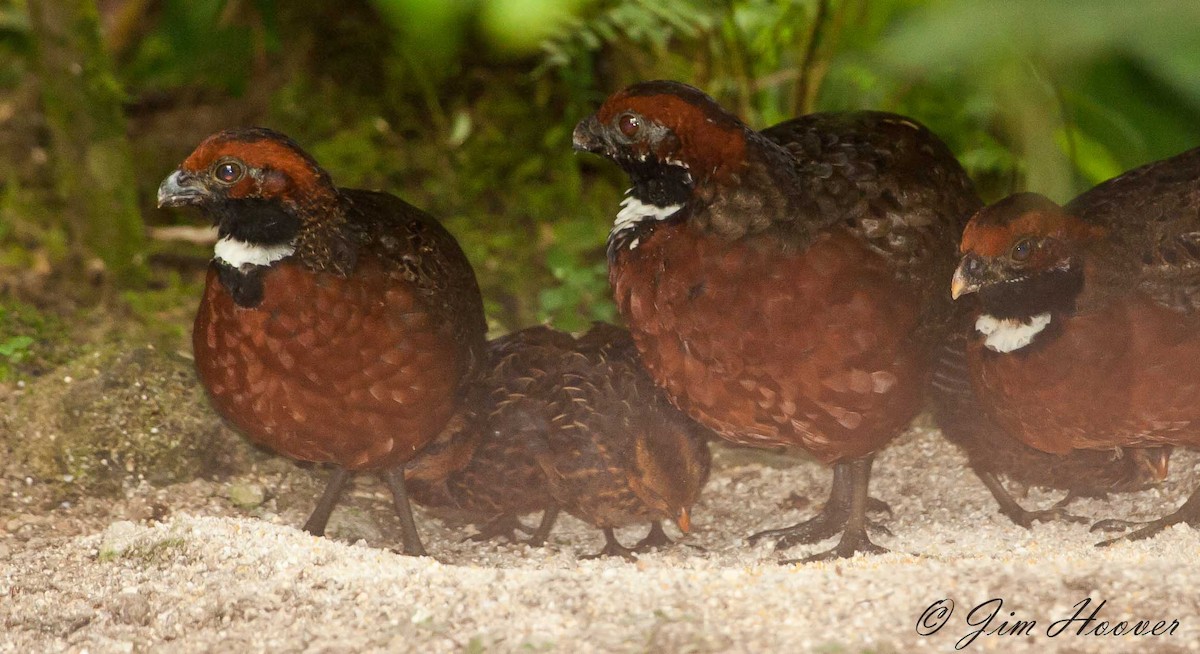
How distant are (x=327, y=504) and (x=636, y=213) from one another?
1.48m

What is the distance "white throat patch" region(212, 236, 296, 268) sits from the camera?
3576 mm

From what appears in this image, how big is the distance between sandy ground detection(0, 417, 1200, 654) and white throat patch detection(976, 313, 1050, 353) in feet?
2.03

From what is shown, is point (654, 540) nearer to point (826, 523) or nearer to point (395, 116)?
point (826, 523)

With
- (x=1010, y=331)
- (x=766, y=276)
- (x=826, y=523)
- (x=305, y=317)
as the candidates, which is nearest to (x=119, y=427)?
(x=305, y=317)

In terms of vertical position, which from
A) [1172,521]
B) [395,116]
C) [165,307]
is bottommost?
[1172,521]

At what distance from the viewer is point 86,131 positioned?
18.0 ft

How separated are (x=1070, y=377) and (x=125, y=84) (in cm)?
557

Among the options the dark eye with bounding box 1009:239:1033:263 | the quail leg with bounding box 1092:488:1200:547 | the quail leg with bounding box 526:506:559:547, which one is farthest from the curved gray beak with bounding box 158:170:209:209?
the quail leg with bounding box 1092:488:1200:547

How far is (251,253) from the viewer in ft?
11.8

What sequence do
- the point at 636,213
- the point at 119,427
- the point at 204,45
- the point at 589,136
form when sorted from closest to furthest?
the point at 589,136
the point at 636,213
the point at 119,427
the point at 204,45

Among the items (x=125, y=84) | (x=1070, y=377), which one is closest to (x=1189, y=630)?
(x=1070, y=377)

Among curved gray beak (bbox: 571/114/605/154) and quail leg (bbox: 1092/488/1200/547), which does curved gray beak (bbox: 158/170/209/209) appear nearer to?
curved gray beak (bbox: 571/114/605/154)

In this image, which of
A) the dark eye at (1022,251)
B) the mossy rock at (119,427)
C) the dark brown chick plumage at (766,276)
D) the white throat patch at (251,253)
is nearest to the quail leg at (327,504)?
the mossy rock at (119,427)

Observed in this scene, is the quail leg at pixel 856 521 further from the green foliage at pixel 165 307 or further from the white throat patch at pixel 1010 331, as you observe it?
the green foliage at pixel 165 307
